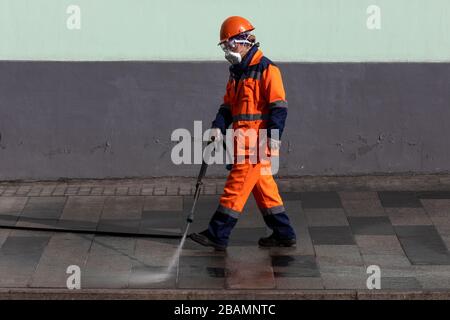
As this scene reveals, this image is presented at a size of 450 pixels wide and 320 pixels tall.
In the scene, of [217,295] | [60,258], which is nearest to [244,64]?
[217,295]

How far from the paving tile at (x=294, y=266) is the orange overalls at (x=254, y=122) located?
14.2 inches

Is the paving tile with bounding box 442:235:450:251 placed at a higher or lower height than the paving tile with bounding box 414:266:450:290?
higher

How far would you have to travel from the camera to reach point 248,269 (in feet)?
33.8

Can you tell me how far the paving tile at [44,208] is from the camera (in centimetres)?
1198

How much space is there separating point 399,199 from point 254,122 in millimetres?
2392

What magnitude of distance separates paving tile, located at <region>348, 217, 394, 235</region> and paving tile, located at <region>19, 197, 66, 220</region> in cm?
287

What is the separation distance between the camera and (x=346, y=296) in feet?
31.4

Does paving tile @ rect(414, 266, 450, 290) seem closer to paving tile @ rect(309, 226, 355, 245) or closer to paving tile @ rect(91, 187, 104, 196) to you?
paving tile @ rect(309, 226, 355, 245)

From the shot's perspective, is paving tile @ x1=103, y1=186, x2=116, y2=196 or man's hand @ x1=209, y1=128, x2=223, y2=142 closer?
man's hand @ x1=209, y1=128, x2=223, y2=142

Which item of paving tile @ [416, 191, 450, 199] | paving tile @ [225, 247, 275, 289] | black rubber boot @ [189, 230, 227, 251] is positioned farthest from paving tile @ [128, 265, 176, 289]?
paving tile @ [416, 191, 450, 199]

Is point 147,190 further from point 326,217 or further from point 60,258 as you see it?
point 60,258

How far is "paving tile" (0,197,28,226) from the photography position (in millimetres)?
11804

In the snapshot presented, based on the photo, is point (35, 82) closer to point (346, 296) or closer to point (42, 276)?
point (42, 276)
